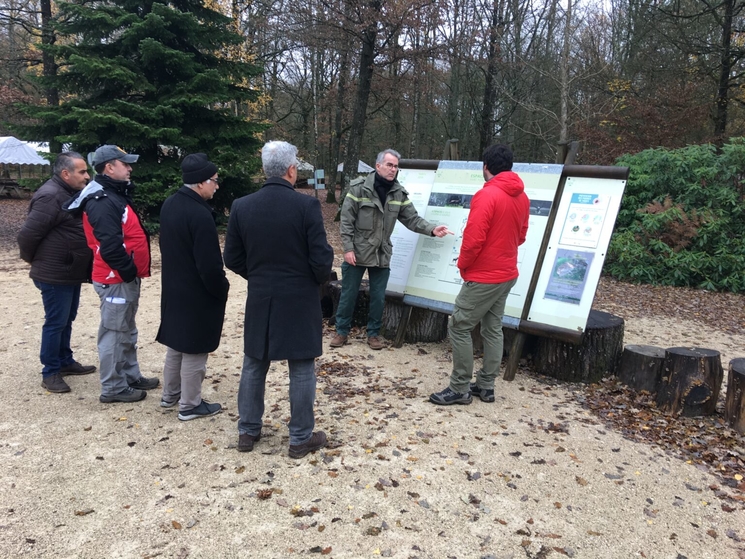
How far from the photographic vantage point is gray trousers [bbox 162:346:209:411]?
375 centimetres

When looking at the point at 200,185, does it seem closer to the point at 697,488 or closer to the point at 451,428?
the point at 451,428

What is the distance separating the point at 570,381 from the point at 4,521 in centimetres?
432

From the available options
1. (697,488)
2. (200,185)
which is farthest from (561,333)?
(200,185)

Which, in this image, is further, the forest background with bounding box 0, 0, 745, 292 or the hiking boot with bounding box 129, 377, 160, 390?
the forest background with bounding box 0, 0, 745, 292

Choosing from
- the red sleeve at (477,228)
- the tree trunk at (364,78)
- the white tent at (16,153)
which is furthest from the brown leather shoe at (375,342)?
the white tent at (16,153)

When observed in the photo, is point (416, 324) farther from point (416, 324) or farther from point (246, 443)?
point (246, 443)

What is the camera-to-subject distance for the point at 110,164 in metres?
3.85

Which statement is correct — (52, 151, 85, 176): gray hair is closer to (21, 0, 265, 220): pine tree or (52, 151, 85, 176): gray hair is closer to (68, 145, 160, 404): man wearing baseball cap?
(68, 145, 160, 404): man wearing baseball cap

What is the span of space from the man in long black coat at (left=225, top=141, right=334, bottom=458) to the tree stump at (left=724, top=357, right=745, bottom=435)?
3136mm

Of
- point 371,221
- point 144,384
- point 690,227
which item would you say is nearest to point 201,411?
point 144,384

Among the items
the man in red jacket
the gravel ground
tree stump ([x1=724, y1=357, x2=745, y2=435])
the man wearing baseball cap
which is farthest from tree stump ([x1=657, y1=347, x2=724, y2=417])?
the man wearing baseball cap

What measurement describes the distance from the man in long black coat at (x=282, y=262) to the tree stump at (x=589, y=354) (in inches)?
105

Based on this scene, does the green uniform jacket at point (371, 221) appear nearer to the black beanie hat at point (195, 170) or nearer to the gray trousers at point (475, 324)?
the gray trousers at point (475, 324)

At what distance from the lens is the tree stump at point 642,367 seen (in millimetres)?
4504
